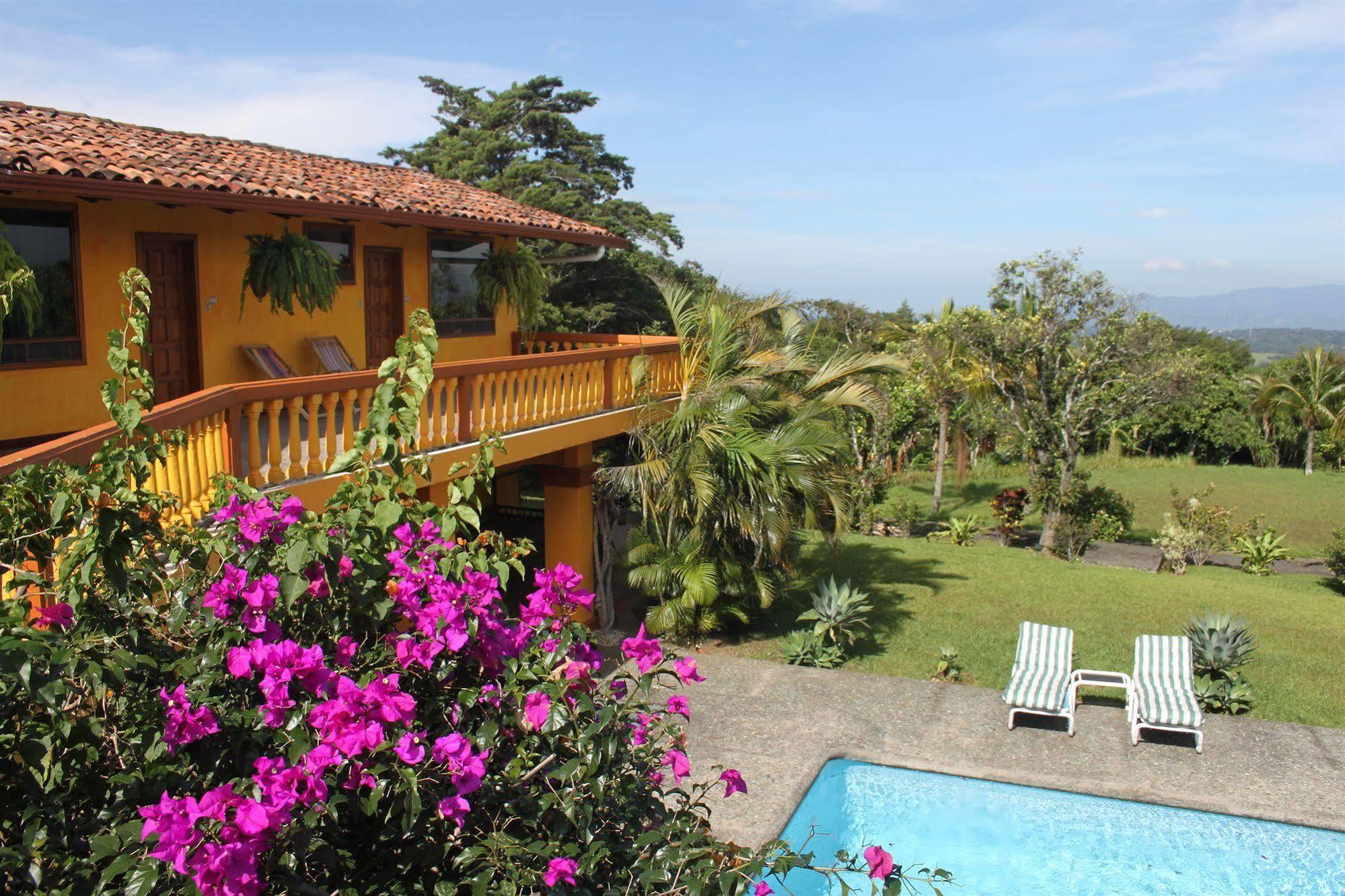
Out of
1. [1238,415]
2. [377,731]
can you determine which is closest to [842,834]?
[377,731]

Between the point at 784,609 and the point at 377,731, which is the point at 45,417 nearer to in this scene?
the point at 377,731

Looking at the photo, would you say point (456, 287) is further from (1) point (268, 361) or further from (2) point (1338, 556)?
(2) point (1338, 556)

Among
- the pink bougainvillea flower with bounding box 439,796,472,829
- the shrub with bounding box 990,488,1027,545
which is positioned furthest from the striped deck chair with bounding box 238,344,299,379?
the shrub with bounding box 990,488,1027,545

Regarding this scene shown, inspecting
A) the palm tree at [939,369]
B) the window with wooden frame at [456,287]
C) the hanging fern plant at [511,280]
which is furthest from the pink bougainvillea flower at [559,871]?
the palm tree at [939,369]

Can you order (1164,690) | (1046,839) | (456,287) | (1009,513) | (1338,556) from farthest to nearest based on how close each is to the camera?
(1009,513)
(1338,556)
(456,287)
(1164,690)
(1046,839)

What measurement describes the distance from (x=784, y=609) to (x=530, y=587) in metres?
3.75

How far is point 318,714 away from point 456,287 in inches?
500

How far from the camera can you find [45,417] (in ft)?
29.5

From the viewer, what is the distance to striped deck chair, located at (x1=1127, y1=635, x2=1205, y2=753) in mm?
9711

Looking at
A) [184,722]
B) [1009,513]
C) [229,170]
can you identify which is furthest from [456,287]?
[184,722]

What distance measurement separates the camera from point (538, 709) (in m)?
3.15

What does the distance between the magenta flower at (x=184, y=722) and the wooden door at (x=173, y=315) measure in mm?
8345

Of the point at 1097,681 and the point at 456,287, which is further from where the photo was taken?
the point at 456,287

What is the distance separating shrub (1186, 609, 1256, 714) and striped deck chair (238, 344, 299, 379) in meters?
10.6
